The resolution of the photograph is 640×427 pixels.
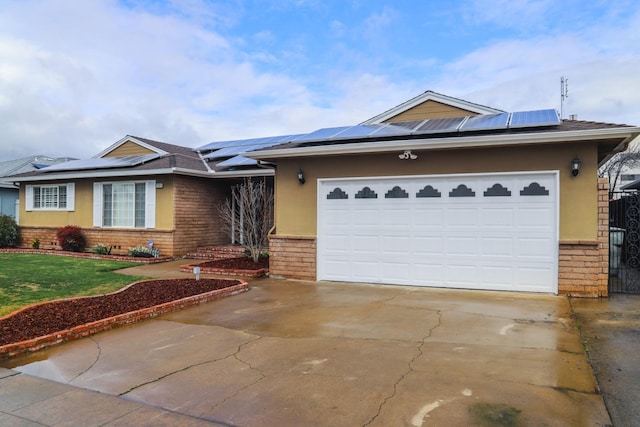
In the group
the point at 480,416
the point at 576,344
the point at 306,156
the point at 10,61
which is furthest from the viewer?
the point at 10,61

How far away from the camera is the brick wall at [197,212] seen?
14867 millimetres

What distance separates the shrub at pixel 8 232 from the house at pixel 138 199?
0.31 meters

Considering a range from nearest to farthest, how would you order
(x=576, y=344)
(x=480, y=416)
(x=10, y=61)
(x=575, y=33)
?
(x=480, y=416) → (x=576, y=344) → (x=575, y=33) → (x=10, y=61)

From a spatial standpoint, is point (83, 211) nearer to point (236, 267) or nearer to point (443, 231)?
point (236, 267)

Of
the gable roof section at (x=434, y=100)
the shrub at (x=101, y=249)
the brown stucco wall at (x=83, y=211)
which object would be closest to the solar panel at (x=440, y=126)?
the gable roof section at (x=434, y=100)

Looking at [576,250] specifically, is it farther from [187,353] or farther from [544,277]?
[187,353]

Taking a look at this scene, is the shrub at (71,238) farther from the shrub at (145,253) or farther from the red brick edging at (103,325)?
the red brick edging at (103,325)

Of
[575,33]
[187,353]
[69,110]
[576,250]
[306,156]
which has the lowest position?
[187,353]

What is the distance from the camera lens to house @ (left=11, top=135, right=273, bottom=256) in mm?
14828

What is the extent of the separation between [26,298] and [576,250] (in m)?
10.4

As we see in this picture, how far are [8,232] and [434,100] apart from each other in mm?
17855

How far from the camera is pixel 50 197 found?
698 inches

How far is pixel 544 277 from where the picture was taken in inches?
333

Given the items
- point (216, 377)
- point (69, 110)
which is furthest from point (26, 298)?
point (69, 110)
